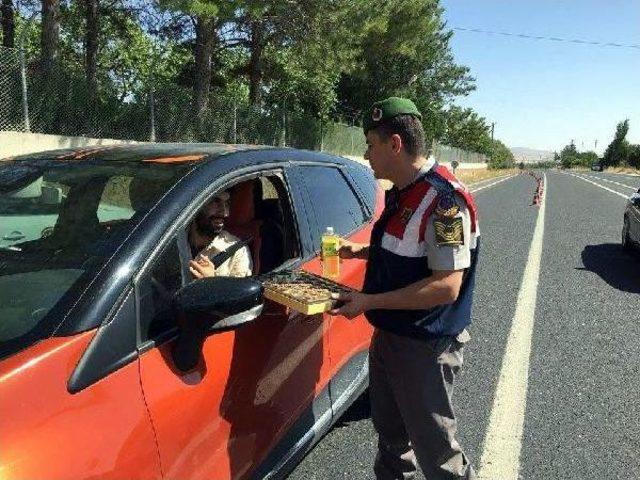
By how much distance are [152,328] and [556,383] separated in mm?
3300

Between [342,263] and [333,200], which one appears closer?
[342,263]

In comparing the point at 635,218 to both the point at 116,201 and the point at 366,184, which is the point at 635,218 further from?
the point at 116,201

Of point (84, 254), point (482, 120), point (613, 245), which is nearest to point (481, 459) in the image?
point (84, 254)

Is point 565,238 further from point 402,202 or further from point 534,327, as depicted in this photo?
point 402,202

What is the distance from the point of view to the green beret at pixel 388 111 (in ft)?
6.93

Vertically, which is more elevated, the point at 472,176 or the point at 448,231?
the point at 448,231

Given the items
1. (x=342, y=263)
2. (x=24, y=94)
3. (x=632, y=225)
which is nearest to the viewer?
(x=342, y=263)

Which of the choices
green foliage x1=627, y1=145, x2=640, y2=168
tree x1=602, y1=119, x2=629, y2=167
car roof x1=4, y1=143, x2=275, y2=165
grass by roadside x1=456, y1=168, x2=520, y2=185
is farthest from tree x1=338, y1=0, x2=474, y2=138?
tree x1=602, y1=119, x2=629, y2=167

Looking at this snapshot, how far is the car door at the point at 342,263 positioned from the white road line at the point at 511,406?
0.79m

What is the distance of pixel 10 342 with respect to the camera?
5.38 ft

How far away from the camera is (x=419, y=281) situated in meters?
2.10

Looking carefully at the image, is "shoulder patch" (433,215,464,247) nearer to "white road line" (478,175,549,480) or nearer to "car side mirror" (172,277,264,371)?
"car side mirror" (172,277,264,371)

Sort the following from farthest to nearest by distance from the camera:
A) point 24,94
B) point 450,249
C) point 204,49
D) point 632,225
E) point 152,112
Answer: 1. point 204,49
2. point 152,112
3. point 24,94
4. point 632,225
5. point 450,249

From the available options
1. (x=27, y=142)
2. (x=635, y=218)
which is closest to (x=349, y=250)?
(x=635, y=218)
